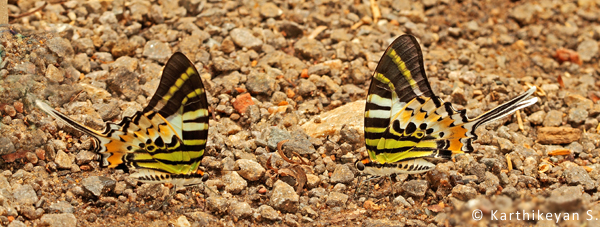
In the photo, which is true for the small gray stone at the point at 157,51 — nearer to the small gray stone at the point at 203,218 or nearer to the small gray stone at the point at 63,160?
the small gray stone at the point at 63,160

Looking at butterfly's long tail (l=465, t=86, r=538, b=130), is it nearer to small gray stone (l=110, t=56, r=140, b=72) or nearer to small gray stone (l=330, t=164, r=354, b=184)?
small gray stone (l=330, t=164, r=354, b=184)

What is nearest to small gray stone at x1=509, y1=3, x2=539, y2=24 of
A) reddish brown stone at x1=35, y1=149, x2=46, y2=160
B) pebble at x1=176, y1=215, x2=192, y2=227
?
pebble at x1=176, y1=215, x2=192, y2=227

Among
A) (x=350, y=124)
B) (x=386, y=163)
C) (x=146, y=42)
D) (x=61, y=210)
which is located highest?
(x=146, y=42)

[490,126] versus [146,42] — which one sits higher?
[146,42]

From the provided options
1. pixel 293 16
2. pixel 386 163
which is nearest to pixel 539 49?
pixel 293 16

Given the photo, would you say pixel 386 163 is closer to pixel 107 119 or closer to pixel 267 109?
pixel 267 109

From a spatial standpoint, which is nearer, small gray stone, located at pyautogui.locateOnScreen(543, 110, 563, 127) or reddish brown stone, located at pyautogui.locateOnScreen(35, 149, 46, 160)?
reddish brown stone, located at pyautogui.locateOnScreen(35, 149, 46, 160)

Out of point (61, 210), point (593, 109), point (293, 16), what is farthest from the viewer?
point (293, 16)
